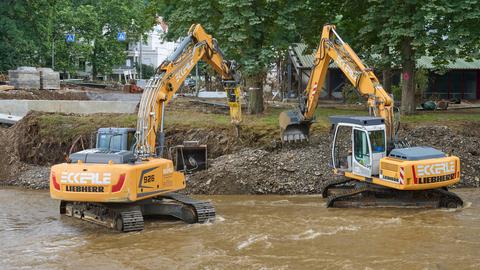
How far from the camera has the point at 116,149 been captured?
17406mm

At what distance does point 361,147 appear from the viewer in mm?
19094

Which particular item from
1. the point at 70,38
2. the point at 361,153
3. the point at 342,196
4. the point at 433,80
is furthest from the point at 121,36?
the point at 361,153

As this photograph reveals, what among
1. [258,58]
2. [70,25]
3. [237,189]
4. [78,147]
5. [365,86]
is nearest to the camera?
[365,86]

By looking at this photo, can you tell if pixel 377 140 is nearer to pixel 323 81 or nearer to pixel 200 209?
pixel 323 81

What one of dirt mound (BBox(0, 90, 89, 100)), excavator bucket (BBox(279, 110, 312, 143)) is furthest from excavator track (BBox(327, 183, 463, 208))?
dirt mound (BBox(0, 90, 89, 100))

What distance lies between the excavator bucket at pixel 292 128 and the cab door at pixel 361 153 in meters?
5.03

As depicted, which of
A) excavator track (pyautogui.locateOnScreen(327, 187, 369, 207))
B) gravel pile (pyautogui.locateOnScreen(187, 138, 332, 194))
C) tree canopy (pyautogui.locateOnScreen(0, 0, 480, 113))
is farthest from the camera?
tree canopy (pyautogui.locateOnScreen(0, 0, 480, 113))

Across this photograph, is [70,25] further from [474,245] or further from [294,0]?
[474,245]

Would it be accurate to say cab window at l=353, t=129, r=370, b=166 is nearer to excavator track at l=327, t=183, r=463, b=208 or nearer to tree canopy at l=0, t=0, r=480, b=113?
excavator track at l=327, t=183, r=463, b=208


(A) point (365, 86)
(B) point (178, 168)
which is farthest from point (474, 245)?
(B) point (178, 168)

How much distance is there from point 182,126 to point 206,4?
22.9ft

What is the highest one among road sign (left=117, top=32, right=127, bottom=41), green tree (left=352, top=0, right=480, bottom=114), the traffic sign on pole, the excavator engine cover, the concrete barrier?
road sign (left=117, top=32, right=127, bottom=41)

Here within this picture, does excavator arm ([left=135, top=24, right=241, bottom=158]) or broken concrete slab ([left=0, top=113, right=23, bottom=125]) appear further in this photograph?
broken concrete slab ([left=0, top=113, right=23, bottom=125])

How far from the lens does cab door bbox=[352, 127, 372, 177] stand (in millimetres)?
18797
